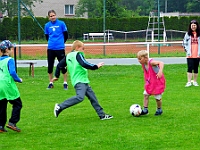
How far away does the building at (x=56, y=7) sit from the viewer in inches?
1126

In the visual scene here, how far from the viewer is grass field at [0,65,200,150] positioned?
22.9 ft

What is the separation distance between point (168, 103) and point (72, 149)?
433 centimetres

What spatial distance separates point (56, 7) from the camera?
31.1m

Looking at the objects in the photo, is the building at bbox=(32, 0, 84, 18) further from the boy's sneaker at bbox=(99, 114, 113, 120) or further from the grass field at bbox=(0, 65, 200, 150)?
the boy's sneaker at bbox=(99, 114, 113, 120)

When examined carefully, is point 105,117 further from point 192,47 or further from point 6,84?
point 192,47

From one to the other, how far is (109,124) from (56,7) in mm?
23431

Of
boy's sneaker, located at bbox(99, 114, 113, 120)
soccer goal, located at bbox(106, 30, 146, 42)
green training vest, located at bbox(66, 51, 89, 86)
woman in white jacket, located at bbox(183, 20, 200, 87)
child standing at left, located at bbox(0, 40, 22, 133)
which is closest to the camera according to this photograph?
child standing at left, located at bbox(0, 40, 22, 133)

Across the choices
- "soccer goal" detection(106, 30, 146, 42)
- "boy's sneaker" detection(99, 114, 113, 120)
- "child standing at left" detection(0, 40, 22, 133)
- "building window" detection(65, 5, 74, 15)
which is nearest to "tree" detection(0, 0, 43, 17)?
"soccer goal" detection(106, 30, 146, 42)

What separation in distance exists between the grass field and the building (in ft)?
51.4

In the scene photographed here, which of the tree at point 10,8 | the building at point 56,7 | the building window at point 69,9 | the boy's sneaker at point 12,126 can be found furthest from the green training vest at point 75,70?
the building window at point 69,9

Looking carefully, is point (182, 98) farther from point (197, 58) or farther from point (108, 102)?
point (197, 58)

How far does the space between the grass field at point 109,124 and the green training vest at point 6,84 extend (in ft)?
1.96

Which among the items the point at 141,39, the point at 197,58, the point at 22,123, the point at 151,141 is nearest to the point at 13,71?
the point at 22,123

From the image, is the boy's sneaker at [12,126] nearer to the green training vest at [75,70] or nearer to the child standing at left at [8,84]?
the child standing at left at [8,84]
